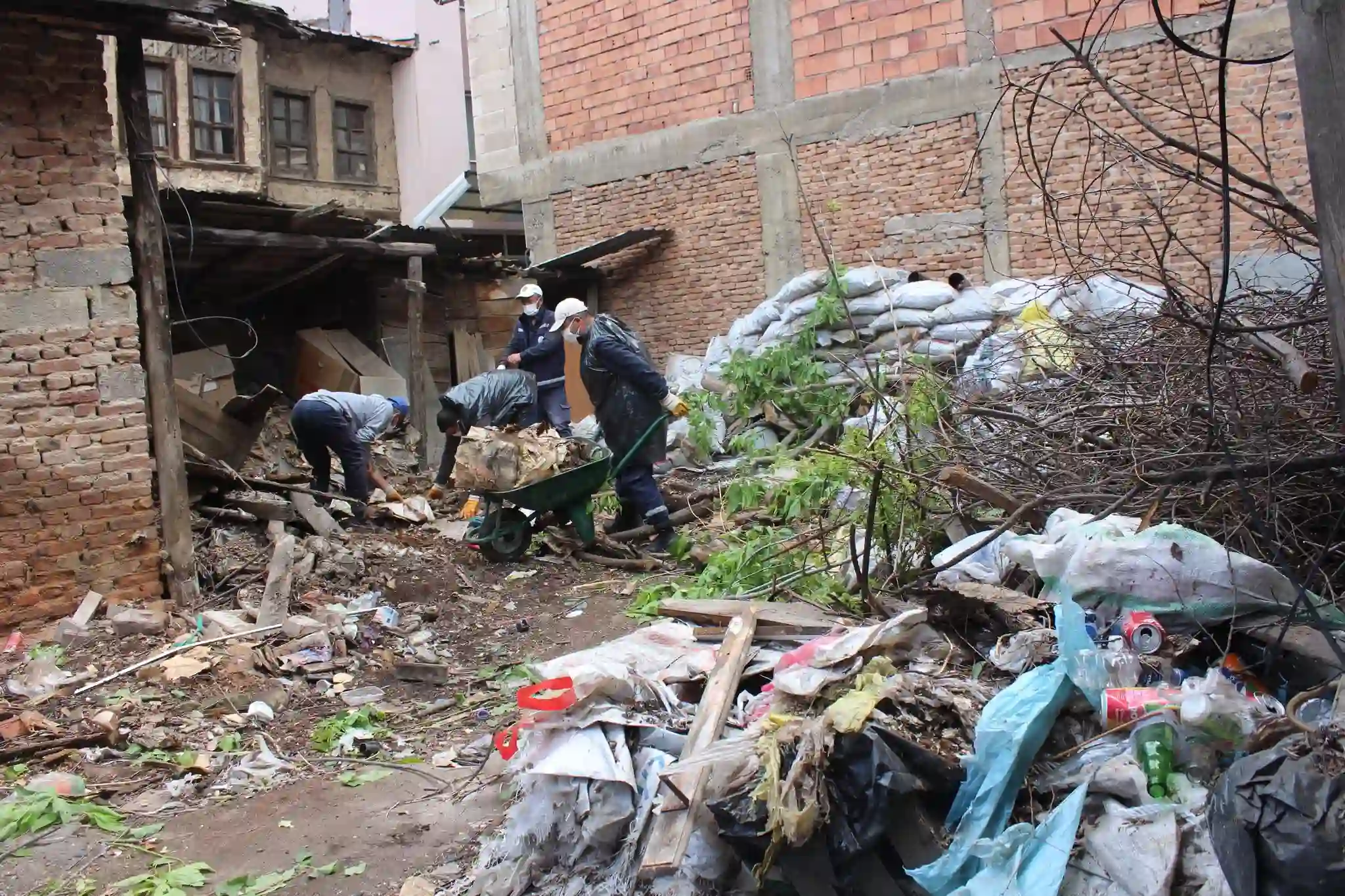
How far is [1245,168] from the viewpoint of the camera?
28.3ft

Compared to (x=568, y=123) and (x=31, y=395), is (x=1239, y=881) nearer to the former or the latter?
(x=31, y=395)

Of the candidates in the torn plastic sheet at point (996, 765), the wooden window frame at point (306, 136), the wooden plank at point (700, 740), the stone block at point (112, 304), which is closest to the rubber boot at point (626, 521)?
the stone block at point (112, 304)

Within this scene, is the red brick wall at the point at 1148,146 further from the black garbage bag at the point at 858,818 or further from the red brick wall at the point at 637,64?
the black garbage bag at the point at 858,818

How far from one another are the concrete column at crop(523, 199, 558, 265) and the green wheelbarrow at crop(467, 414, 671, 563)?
717cm

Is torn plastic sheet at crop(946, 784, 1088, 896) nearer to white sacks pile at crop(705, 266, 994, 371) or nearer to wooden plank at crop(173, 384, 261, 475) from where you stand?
white sacks pile at crop(705, 266, 994, 371)

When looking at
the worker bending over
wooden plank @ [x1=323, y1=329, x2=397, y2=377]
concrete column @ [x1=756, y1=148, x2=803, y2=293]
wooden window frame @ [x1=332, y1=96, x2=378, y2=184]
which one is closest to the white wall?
wooden window frame @ [x1=332, y1=96, x2=378, y2=184]

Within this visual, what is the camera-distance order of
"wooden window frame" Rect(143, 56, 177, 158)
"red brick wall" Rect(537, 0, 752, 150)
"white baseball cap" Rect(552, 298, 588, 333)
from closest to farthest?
1. "white baseball cap" Rect(552, 298, 588, 333)
2. "red brick wall" Rect(537, 0, 752, 150)
3. "wooden window frame" Rect(143, 56, 177, 158)

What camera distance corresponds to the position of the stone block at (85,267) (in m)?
5.61

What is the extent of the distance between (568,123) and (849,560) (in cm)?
1008

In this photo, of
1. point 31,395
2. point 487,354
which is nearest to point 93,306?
point 31,395

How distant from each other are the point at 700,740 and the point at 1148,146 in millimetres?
7852

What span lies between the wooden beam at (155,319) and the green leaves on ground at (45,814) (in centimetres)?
230

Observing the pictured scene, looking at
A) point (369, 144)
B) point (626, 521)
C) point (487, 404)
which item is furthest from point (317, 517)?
point (369, 144)

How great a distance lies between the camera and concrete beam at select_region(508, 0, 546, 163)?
13453mm
